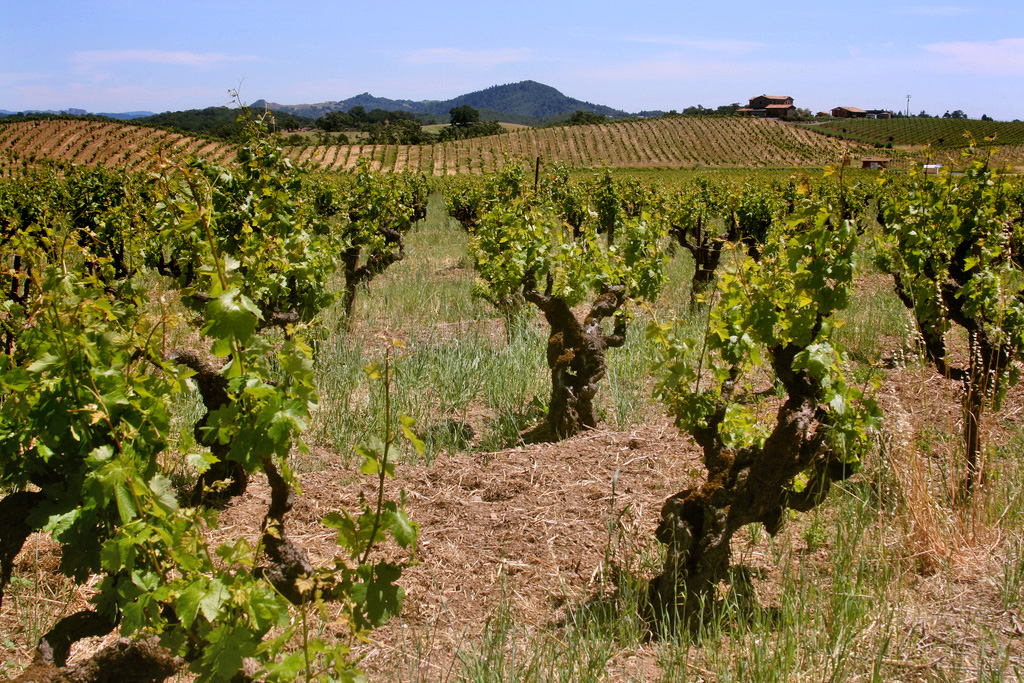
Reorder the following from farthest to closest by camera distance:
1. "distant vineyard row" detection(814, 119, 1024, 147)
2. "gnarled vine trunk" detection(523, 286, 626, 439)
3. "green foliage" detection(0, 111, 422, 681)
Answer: "distant vineyard row" detection(814, 119, 1024, 147) < "gnarled vine trunk" detection(523, 286, 626, 439) < "green foliage" detection(0, 111, 422, 681)

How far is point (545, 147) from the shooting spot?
200 ft

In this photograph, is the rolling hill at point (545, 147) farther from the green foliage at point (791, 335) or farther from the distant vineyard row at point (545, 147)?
the green foliage at point (791, 335)

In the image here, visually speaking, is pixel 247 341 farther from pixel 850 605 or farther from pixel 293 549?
pixel 850 605

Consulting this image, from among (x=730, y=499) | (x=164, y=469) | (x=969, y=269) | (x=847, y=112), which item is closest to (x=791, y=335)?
(x=730, y=499)

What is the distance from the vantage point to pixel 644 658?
2.38 m

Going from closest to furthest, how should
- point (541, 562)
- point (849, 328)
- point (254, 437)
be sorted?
point (254, 437)
point (541, 562)
point (849, 328)

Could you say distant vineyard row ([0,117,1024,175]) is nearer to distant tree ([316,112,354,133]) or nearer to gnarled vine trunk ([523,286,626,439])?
distant tree ([316,112,354,133])

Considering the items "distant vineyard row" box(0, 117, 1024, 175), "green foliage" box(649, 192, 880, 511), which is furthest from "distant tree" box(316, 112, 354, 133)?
"green foliage" box(649, 192, 880, 511)

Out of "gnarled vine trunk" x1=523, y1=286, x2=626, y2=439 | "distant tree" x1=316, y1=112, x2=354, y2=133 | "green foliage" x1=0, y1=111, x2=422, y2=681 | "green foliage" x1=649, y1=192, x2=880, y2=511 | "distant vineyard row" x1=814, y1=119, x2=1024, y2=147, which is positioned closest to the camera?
"green foliage" x1=0, y1=111, x2=422, y2=681

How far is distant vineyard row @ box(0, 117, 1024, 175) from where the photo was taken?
48.5 m

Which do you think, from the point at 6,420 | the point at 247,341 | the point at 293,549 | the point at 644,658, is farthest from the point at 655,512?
the point at 6,420

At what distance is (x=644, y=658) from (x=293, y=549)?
1406 millimetres

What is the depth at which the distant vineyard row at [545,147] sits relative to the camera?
4853 centimetres

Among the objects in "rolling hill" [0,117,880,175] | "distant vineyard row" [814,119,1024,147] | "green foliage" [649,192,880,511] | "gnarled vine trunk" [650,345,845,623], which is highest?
"distant vineyard row" [814,119,1024,147]
